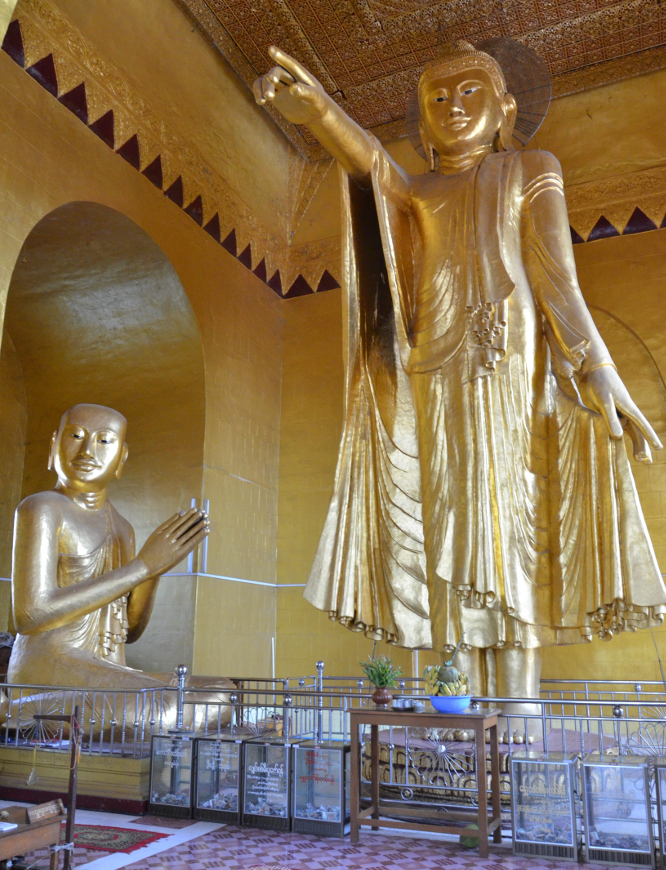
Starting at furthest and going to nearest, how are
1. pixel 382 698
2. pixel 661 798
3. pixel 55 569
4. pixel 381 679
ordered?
pixel 55 569
pixel 381 679
pixel 382 698
pixel 661 798

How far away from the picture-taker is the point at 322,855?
114 inches

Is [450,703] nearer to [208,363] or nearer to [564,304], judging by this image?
[564,304]

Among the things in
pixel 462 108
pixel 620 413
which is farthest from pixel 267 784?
pixel 462 108

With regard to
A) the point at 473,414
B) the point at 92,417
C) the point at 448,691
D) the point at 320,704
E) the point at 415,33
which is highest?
the point at 415,33

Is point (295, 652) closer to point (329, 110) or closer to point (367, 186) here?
point (367, 186)

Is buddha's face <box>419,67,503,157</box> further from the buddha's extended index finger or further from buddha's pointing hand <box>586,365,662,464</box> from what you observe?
buddha's pointing hand <box>586,365,662,464</box>

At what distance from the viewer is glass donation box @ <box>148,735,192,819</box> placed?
135 inches

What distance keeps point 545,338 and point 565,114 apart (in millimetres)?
3561

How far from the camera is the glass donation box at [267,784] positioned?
322cm

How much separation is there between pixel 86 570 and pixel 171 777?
63.2 inches

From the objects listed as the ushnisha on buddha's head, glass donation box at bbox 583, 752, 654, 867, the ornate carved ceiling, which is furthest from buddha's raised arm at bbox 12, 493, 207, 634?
the ornate carved ceiling

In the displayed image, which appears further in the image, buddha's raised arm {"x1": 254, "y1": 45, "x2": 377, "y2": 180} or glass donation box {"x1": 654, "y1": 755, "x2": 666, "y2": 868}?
buddha's raised arm {"x1": 254, "y1": 45, "x2": 377, "y2": 180}

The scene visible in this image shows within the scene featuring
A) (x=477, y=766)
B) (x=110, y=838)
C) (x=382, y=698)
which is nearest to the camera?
(x=477, y=766)

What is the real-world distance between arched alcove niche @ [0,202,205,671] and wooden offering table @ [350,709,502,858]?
286cm
